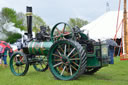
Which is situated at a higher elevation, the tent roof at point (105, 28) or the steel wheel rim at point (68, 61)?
the tent roof at point (105, 28)

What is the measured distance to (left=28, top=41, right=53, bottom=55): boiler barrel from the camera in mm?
6559

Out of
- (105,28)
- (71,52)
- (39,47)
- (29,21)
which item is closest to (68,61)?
(71,52)

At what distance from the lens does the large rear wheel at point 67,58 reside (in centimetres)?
545

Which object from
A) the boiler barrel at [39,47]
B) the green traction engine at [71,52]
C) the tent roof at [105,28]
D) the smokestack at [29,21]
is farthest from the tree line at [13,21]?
the green traction engine at [71,52]

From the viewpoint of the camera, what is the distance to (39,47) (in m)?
6.76

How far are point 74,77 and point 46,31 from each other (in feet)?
7.39

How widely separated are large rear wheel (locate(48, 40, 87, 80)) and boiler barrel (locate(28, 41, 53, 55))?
515mm

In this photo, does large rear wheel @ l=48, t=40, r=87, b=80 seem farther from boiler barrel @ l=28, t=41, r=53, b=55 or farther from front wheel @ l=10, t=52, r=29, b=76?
front wheel @ l=10, t=52, r=29, b=76

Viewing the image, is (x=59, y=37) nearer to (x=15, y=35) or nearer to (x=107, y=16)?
(x=107, y=16)

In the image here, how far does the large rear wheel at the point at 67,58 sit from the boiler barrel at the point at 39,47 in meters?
0.52

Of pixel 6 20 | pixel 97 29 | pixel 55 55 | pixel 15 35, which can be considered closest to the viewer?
pixel 55 55

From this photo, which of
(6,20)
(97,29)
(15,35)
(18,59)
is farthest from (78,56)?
(6,20)

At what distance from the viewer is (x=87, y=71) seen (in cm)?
718

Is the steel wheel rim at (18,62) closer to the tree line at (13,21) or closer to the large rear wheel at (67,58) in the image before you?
the large rear wheel at (67,58)
